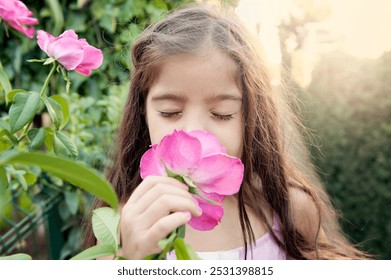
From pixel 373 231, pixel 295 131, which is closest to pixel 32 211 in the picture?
pixel 295 131

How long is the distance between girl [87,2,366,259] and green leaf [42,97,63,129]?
0.54 ft

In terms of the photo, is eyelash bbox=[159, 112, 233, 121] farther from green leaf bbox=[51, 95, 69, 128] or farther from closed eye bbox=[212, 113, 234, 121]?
green leaf bbox=[51, 95, 69, 128]

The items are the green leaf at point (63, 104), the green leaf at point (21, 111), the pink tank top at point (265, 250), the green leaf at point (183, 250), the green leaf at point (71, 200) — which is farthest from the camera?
the green leaf at point (71, 200)

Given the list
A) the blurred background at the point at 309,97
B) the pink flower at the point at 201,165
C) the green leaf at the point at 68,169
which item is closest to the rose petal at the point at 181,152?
the pink flower at the point at 201,165

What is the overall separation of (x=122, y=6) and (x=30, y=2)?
0.39m

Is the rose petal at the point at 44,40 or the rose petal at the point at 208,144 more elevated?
the rose petal at the point at 44,40

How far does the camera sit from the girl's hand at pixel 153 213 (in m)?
0.44

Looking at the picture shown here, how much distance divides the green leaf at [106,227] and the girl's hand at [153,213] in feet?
0.06

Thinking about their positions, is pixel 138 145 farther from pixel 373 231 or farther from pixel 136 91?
pixel 373 231

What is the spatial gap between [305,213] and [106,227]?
2.45 feet

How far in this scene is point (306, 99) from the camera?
2.60 m

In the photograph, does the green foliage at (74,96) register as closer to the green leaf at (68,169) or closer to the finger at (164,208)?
the finger at (164,208)

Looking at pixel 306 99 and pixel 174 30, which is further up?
pixel 174 30

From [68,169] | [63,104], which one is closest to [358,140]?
[63,104]
